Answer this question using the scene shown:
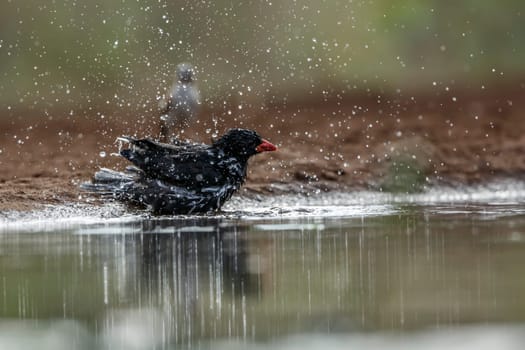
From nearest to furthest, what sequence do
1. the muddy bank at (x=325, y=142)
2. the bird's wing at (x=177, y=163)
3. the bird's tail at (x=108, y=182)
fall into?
the bird's wing at (x=177, y=163), the bird's tail at (x=108, y=182), the muddy bank at (x=325, y=142)

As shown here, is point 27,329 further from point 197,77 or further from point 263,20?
point 263,20

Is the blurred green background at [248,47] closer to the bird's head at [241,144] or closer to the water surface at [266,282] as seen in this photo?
the bird's head at [241,144]

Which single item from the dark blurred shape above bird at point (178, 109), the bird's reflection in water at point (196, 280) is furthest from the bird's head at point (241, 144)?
the dark blurred shape above bird at point (178, 109)

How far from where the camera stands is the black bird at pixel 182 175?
10.9 m

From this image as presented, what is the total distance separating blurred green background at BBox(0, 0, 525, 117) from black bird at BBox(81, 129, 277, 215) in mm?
6168

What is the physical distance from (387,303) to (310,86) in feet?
43.0

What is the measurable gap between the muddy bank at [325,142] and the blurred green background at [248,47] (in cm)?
86

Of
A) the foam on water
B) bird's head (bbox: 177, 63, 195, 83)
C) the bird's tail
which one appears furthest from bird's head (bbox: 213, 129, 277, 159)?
bird's head (bbox: 177, 63, 195, 83)

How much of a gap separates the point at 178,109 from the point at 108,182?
3.52 metres

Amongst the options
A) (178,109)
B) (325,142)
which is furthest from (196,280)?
(325,142)

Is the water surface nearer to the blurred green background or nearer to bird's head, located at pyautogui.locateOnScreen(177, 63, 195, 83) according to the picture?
bird's head, located at pyautogui.locateOnScreen(177, 63, 195, 83)

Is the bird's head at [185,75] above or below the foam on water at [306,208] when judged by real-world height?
above

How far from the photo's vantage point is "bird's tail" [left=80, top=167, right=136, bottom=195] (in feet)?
36.9

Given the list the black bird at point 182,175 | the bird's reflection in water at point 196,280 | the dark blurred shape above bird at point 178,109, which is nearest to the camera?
the bird's reflection in water at point 196,280
